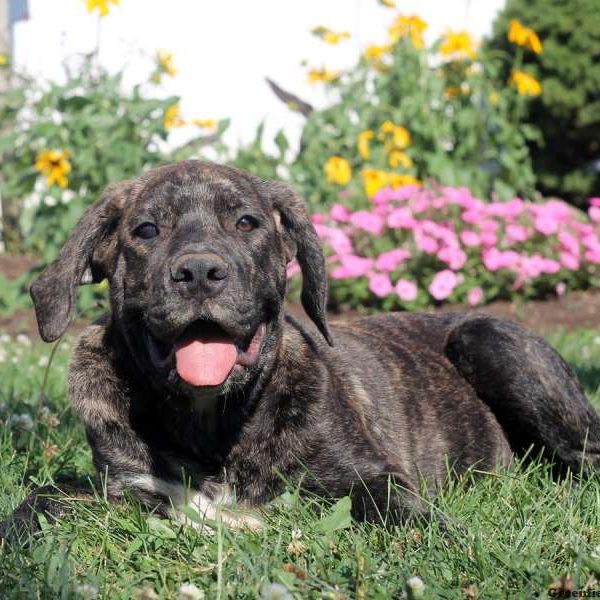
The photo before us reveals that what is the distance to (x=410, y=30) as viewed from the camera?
1077cm

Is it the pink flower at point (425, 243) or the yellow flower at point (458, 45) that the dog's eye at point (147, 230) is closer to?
the pink flower at point (425, 243)

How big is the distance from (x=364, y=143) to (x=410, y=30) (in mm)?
1632

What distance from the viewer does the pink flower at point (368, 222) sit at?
9258 millimetres

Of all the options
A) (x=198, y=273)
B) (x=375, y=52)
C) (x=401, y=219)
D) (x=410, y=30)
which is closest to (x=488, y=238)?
(x=401, y=219)

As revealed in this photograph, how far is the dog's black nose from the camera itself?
338cm

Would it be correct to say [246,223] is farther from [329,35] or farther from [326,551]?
[329,35]

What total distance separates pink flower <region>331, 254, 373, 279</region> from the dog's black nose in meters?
5.72

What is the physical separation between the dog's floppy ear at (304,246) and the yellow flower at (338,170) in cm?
557

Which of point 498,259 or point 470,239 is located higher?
point 470,239

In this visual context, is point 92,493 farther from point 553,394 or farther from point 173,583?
point 553,394

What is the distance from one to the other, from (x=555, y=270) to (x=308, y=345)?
560 cm

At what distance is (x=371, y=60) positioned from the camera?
36.2 ft

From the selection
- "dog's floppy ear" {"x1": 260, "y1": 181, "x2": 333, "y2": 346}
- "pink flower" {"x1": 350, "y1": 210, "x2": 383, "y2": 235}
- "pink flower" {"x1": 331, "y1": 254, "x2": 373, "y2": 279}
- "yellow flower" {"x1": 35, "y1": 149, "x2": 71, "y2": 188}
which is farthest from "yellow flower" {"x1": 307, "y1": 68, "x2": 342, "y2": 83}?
"dog's floppy ear" {"x1": 260, "y1": 181, "x2": 333, "y2": 346}

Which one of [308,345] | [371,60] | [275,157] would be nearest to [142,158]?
[275,157]
